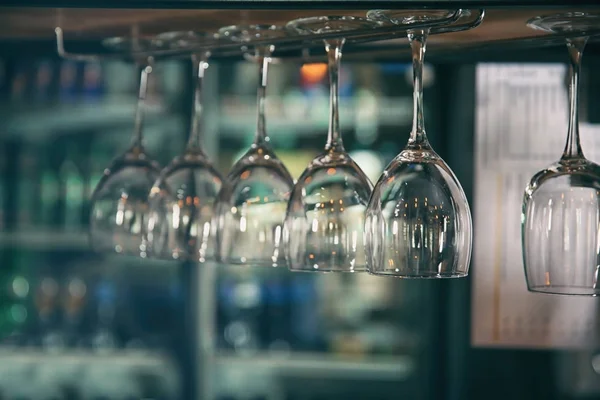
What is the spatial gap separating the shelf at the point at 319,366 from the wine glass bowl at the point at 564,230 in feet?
6.96

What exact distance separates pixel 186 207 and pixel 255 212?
3.5 inches

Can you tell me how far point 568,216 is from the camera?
75 centimetres

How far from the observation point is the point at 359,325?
2.95m

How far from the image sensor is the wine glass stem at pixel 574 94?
73 cm

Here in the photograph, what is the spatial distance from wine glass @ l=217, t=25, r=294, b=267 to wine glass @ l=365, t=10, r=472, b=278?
156 mm

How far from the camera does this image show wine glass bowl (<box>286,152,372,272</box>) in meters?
0.78

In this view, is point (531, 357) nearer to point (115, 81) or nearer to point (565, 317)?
point (565, 317)

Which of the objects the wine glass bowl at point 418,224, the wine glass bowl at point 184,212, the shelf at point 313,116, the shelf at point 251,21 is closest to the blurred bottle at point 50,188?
the shelf at point 313,116

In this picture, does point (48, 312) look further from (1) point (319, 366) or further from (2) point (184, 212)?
(2) point (184, 212)

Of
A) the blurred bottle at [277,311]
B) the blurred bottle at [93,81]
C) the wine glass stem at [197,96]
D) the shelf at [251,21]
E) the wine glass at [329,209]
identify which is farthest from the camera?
the blurred bottle at [93,81]

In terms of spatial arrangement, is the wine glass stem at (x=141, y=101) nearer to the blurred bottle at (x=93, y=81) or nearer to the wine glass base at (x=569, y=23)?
the wine glass base at (x=569, y=23)

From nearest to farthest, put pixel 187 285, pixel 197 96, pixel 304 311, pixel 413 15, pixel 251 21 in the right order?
pixel 413 15
pixel 251 21
pixel 197 96
pixel 187 285
pixel 304 311

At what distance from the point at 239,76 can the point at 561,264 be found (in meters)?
2.29

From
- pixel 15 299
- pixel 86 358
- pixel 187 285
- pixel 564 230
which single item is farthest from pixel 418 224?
pixel 15 299
